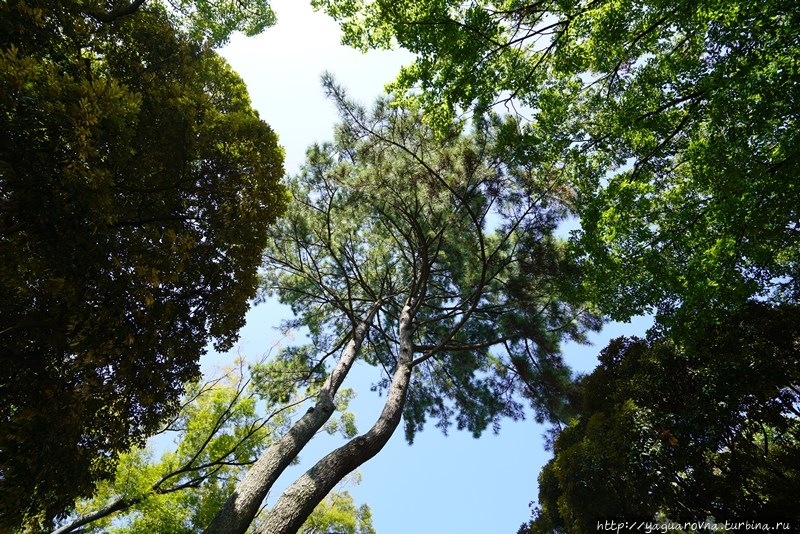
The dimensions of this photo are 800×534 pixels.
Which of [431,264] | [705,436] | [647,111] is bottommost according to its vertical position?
[705,436]

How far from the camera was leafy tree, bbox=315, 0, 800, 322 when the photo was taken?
13.1ft

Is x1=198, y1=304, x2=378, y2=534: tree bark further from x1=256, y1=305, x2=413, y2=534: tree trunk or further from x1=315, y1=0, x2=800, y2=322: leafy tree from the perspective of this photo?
x1=315, y1=0, x2=800, y2=322: leafy tree

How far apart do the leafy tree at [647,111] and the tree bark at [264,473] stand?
13.8 feet

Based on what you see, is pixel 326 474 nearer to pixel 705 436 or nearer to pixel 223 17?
pixel 705 436

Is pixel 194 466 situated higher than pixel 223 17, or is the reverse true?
pixel 223 17

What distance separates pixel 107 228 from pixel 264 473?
2.73 metres

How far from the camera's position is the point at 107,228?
8.98ft

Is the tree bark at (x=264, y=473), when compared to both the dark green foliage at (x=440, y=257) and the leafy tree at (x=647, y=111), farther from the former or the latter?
the leafy tree at (x=647, y=111)

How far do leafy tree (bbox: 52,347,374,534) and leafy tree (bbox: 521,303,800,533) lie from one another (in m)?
5.38

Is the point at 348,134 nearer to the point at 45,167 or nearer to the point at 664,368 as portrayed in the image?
the point at 45,167

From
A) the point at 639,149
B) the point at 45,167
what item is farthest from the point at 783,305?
the point at 45,167

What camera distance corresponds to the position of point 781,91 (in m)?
3.81

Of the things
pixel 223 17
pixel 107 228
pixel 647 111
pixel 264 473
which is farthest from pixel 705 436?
pixel 223 17

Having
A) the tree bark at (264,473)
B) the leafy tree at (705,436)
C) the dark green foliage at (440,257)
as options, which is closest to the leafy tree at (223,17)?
the dark green foliage at (440,257)
